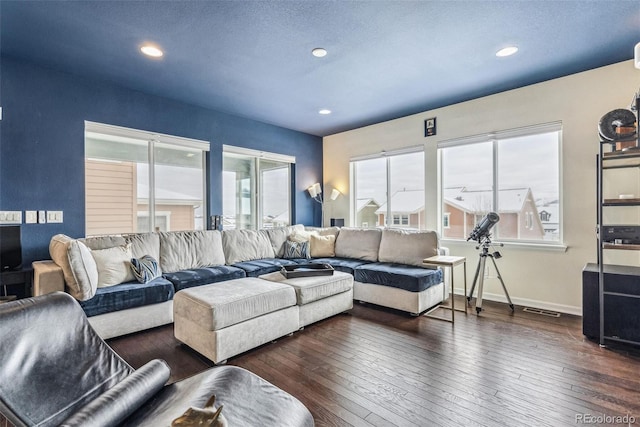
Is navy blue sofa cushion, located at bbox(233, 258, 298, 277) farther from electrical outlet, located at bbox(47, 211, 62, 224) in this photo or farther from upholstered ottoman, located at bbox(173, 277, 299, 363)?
electrical outlet, located at bbox(47, 211, 62, 224)

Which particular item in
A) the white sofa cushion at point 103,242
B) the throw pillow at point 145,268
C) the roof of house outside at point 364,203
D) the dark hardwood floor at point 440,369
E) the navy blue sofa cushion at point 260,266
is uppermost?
the roof of house outside at point 364,203

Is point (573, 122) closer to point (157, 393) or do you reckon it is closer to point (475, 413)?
point (475, 413)

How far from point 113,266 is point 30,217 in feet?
3.27

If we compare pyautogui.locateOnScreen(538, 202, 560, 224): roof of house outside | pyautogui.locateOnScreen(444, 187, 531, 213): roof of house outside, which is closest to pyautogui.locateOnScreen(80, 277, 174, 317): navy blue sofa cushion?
pyautogui.locateOnScreen(444, 187, 531, 213): roof of house outside

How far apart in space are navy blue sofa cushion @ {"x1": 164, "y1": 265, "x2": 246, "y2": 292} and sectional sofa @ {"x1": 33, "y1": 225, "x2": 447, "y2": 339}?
0.01 meters

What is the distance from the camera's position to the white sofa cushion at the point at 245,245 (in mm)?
4277

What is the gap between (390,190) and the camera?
17.2 feet

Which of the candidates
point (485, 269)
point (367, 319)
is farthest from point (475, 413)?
point (485, 269)

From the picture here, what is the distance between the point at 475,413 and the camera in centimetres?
179

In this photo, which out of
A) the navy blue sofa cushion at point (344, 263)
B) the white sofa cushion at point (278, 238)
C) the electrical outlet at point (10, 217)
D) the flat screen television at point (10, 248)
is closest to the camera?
the flat screen television at point (10, 248)

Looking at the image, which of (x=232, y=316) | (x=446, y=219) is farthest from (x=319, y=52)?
(x=446, y=219)

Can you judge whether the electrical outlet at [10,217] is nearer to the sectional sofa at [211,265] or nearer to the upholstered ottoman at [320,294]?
the sectional sofa at [211,265]

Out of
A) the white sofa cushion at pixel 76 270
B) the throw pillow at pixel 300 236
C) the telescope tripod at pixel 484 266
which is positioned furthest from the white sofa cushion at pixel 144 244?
the telescope tripod at pixel 484 266

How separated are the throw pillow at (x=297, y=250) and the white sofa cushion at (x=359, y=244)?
49 centimetres
